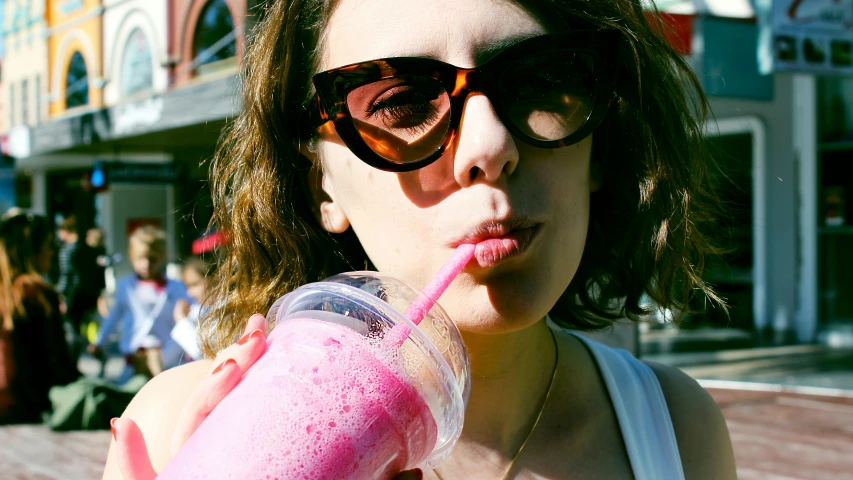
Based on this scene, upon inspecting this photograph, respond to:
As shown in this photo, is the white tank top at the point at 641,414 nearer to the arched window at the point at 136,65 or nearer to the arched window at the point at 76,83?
the arched window at the point at 136,65

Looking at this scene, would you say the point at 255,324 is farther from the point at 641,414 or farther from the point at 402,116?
the point at 641,414

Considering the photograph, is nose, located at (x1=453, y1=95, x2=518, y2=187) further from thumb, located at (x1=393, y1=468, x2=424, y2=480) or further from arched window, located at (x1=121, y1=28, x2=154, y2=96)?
arched window, located at (x1=121, y1=28, x2=154, y2=96)

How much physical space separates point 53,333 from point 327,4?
6.09 meters

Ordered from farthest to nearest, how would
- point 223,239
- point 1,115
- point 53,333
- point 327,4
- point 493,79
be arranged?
point 1,115 → point 53,333 → point 223,239 → point 327,4 → point 493,79

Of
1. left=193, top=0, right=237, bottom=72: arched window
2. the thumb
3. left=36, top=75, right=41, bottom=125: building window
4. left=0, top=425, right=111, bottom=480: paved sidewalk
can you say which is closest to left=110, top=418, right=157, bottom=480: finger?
the thumb

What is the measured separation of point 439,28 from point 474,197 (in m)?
0.24

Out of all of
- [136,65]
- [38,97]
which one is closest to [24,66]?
[38,97]

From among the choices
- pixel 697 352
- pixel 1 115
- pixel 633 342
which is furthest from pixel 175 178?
pixel 1 115

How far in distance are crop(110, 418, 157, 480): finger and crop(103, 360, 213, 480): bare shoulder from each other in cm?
16

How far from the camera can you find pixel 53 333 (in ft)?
21.5

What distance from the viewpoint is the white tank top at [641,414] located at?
1349 millimetres

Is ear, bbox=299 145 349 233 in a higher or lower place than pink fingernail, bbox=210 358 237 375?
higher

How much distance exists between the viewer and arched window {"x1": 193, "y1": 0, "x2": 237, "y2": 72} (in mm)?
14148

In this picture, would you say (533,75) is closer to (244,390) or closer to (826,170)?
(244,390)
